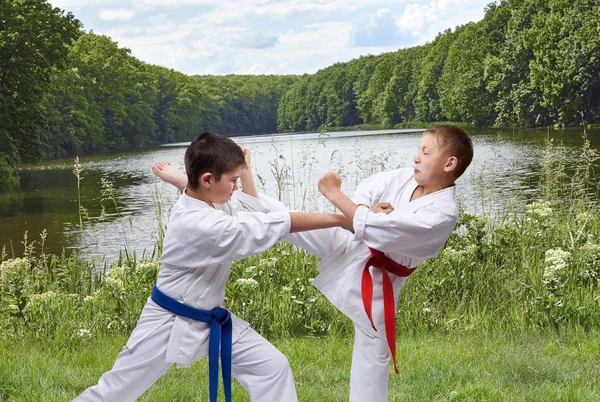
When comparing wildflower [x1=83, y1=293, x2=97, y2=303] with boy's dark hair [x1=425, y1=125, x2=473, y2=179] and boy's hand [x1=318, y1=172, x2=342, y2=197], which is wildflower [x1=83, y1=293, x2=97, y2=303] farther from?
boy's dark hair [x1=425, y1=125, x2=473, y2=179]

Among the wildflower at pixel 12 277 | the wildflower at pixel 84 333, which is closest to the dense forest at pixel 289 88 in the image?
the wildflower at pixel 12 277

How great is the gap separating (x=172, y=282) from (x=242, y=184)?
65 cm

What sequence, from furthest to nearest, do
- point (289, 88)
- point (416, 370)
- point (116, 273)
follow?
point (289, 88), point (116, 273), point (416, 370)

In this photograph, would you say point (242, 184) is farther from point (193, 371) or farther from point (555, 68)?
point (555, 68)

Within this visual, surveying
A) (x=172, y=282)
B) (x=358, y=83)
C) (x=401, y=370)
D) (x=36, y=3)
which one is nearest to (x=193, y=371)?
(x=401, y=370)

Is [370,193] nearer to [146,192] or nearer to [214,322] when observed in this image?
[214,322]

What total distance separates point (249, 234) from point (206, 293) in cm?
38

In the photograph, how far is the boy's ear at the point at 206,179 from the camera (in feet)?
9.80

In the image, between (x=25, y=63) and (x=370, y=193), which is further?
(x=25, y=63)

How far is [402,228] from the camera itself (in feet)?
9.71

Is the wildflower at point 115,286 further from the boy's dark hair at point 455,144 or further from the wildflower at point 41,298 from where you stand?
the boy's dark hair at point 455,144

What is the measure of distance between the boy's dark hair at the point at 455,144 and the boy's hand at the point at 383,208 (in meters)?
0.35

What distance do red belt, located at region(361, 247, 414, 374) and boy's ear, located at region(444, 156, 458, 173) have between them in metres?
0.49

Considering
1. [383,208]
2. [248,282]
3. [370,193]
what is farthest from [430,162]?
[248,282]
